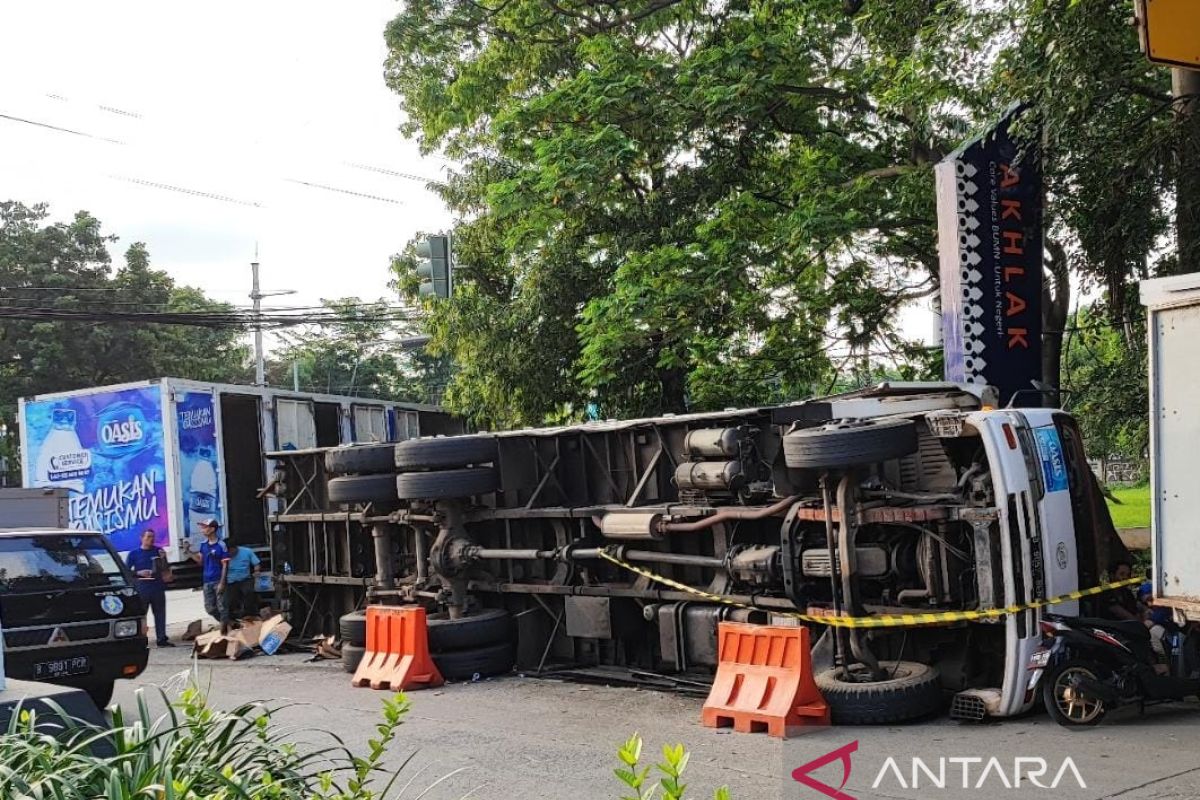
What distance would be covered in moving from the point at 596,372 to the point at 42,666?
27.6 ft

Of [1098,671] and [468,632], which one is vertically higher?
[1098,671]

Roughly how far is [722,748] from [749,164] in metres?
10.4

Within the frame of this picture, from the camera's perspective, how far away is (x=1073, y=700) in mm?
7539

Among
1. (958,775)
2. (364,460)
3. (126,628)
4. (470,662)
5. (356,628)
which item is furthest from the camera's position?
(364,460)

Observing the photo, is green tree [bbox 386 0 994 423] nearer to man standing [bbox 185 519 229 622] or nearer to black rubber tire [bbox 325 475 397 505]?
black rubber tire [bbox 325 475 397 505]

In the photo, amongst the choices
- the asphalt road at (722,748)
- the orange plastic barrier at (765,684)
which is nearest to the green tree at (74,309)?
the asphalt road at (722,748)

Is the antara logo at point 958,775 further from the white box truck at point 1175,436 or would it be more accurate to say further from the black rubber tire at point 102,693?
the black rubber tire at point 102,693

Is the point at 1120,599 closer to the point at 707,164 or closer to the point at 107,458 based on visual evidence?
the point at 707,164

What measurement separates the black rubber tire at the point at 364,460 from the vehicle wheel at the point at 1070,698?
684 centimetres

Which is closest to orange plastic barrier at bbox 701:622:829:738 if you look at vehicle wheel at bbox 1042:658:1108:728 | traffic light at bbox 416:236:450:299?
vehicle wheel at bbox 1042:658:1108:728

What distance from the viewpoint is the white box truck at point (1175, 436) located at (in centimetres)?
577

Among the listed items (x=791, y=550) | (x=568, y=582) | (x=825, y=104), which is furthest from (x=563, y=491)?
(x=825, y=104)

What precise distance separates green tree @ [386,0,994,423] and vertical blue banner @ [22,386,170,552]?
5.91 metres

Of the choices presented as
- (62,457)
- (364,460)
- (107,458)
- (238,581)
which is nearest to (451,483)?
(364,460)
